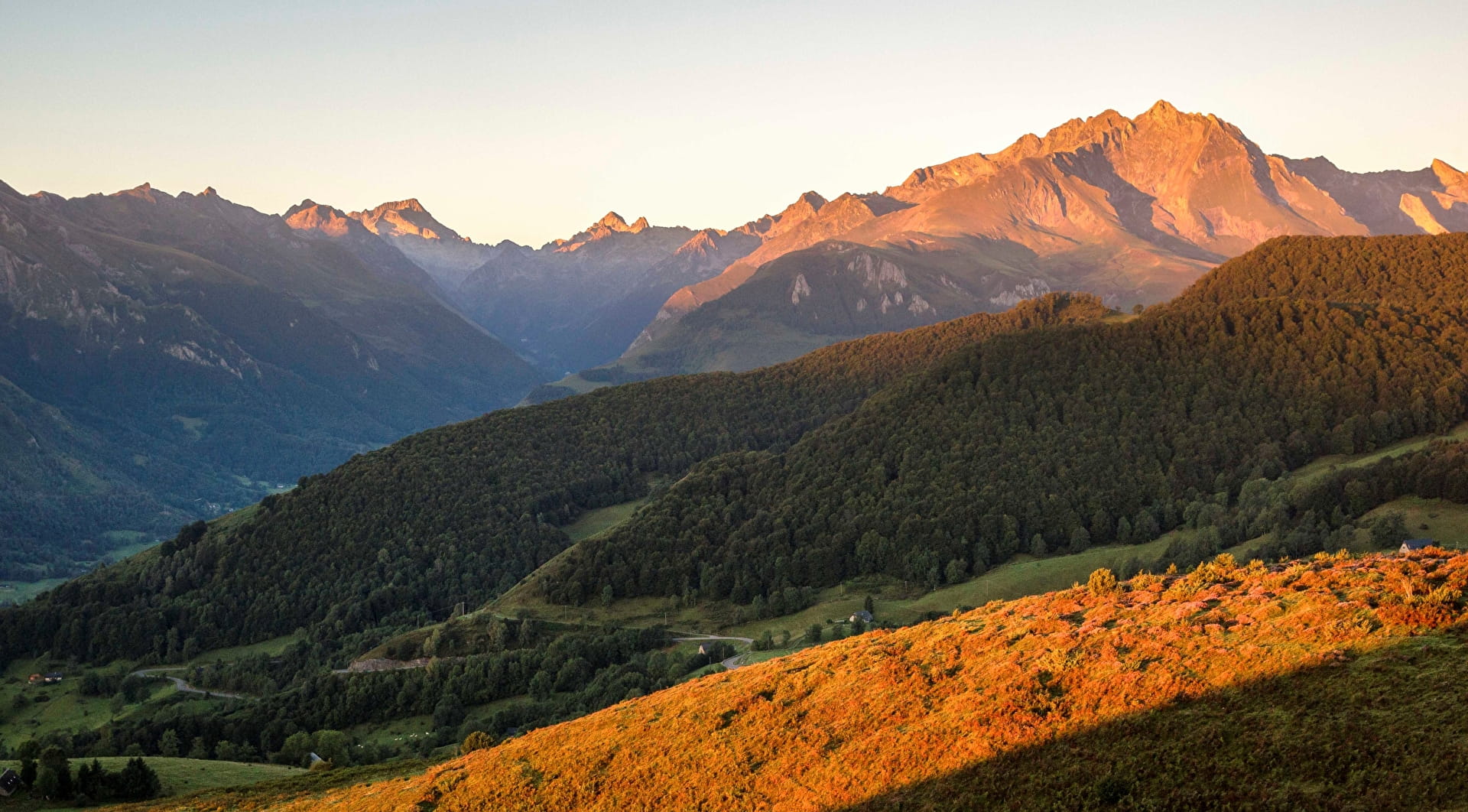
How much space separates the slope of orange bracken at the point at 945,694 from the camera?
46.0 m

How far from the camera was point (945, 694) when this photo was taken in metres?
54.1

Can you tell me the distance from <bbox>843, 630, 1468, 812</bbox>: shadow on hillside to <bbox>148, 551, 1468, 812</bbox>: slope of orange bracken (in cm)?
137

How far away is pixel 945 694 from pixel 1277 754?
18.9 metres

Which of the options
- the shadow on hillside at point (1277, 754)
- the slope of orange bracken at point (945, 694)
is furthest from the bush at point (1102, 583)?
the shadow on hillside at point (1277, 754)

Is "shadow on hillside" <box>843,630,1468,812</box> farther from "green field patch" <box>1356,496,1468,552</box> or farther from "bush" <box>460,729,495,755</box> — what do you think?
"green field patch" <box>1356,496,1468,552</box>

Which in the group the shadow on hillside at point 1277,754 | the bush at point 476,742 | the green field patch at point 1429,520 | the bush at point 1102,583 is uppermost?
the shadow on hillside at point 1277,754

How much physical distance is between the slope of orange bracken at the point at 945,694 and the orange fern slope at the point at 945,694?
12 cm

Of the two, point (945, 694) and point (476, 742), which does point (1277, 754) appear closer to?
point (945, 694)

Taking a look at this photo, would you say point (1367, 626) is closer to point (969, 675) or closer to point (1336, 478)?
point (969, 675)

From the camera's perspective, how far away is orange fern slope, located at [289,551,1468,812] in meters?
46.1

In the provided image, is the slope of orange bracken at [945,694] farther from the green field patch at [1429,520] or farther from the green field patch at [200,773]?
the green field patch at [1429,520]

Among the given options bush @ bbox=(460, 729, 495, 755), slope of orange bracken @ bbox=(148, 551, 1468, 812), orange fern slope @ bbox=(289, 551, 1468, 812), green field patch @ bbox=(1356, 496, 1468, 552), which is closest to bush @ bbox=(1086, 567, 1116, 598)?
slope of orange bracken @ bbox=(148, 551, 1468, 812)

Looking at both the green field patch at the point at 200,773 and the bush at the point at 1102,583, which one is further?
the green field patch at the point at 200,773

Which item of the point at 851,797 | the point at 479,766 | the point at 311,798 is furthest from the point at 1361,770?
the point at 311,798
